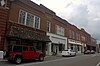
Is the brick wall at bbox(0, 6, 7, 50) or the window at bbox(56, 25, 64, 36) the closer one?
the brick wall at bbox(0, 6, 7, 50)

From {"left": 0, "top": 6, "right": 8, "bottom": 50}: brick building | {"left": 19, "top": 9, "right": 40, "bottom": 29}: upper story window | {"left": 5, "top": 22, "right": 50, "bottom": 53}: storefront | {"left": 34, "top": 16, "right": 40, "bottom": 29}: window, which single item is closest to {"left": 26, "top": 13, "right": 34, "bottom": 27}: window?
{"left": 19, "top": 9, "right": 40, "bottom": 29}: upper story window

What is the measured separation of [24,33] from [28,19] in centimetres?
391

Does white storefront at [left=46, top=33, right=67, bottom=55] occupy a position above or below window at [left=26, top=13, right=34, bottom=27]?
below

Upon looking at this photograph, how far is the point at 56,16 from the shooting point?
41.4 metres

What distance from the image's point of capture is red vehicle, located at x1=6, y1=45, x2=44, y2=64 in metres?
18.5

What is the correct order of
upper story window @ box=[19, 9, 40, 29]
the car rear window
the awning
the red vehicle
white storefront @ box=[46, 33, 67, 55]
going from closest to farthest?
the red vehicle, the car rear window, the awning, upper story window @ box=[19, 9, 40, 29], white storefront @ box=[46, 33, 67, 55]

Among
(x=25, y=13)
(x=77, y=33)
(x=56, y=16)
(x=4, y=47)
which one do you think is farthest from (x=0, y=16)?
(x=77, y=33)

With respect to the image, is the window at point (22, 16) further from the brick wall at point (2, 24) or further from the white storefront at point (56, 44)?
the white storefront at point (56, 44)

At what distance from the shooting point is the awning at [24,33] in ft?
80.9

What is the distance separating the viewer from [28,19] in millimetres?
30078

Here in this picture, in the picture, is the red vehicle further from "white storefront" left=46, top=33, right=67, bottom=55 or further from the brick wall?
"white storefront" left=46, top=33, right=67, bottom=55

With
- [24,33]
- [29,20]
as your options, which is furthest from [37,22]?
[24,33]

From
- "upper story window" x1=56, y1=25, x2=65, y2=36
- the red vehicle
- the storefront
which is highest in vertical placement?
"upper story window" x1=56, y1=25, x2=65, y2=36

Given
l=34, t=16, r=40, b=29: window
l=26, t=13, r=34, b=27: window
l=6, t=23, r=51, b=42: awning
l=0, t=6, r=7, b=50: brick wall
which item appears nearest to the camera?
l=0, t=6, r=7, b=50: brick wall
